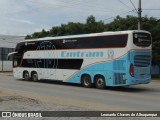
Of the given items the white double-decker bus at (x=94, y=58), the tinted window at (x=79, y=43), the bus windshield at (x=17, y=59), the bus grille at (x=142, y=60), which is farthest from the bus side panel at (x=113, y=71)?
the bus windshield at (x=17, y=59)

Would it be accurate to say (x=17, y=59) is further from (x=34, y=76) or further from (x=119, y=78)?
(x=119, y=78)

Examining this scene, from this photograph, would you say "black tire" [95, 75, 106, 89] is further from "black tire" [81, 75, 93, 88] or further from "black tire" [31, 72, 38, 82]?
"black tire" [31, 72, 38, 82]

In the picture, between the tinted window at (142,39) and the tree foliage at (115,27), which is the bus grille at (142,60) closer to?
the tinted window at (142,39)

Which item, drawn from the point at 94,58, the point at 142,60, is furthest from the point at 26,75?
the point at 142,60

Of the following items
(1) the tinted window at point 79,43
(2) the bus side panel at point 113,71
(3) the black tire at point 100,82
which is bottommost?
(3) the black tire at point 100,82

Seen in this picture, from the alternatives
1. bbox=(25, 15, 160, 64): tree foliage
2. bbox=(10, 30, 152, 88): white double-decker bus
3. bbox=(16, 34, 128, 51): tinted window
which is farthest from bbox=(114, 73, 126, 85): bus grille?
bbox=(25, 15, 160, 64): tree foliage

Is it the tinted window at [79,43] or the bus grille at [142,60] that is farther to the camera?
the tinted window at [79,43]

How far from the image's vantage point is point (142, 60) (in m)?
22.9

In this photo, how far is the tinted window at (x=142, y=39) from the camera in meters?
22.4

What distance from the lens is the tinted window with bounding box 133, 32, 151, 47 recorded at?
73.5ft

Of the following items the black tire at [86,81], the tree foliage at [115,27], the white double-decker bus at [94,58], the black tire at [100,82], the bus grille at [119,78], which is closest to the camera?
the white double-decker bus at [94,58]

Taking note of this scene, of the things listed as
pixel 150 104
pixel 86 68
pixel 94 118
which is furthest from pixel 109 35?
pixel 94 118

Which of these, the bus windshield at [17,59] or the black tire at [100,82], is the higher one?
the bus windshield at [17,59]

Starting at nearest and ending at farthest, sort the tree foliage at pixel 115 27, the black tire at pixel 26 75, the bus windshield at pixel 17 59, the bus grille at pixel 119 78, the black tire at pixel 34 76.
A: the bus grille at pixel 119 78 < the black tire at pixel 34 76 < the black tire at pixel 26 75 < the bus windshield at pixel 17 59 < the tree foliage at pixel 115 27
